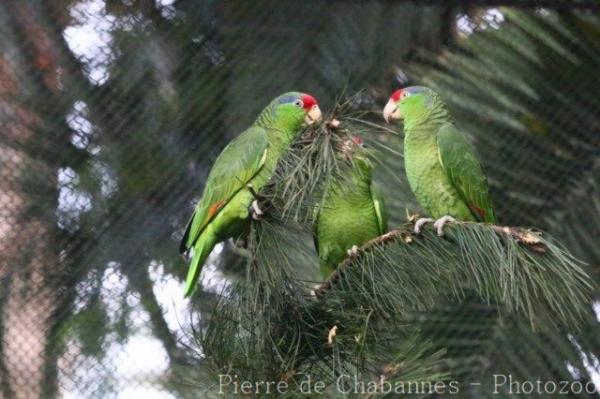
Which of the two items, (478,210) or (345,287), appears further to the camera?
(478,210)

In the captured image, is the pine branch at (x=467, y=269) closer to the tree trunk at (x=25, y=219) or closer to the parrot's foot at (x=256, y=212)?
the parrot's foot at (x=256, y=212)

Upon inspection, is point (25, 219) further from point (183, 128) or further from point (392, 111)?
point (392, 111)

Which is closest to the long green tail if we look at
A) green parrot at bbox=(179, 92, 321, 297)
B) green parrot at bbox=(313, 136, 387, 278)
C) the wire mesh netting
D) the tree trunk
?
green parrot at bbox=(179, 92, 321, 297)

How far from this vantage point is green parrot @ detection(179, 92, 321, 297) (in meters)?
1.42

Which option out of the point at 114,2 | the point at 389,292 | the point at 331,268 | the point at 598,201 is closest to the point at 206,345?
the point at 389,292

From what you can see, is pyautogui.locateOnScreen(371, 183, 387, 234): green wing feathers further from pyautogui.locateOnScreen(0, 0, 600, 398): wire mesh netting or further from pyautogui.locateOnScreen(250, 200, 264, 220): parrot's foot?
pyautogui.locateOnScreen(250, 200, 264, 220): parrot's foot

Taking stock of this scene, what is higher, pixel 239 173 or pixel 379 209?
pixel 239 173

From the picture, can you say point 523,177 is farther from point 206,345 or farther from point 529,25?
point 206,345

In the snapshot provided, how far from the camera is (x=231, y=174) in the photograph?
1429 millimetres

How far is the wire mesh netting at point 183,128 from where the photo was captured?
1.79 meters

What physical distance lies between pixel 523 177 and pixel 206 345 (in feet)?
3.07

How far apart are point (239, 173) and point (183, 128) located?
551mm

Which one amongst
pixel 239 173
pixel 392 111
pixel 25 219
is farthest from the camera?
pixel 25 219

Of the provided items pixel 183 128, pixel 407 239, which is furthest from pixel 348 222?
pixel 183 128
